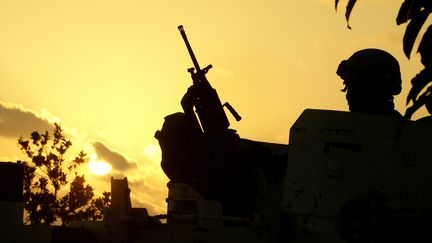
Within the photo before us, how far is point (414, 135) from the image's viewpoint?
834 cm

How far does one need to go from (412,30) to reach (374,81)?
477cm

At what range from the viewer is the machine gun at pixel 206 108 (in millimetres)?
11411

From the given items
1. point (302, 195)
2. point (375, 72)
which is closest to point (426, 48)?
point (302, 195)

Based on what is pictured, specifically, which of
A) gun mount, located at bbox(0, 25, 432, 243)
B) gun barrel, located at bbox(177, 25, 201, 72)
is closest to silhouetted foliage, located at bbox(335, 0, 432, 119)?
gun mount, located at bbox(0, 25, 432, 243)

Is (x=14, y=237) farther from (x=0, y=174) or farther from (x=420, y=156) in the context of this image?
(x=420, y=156)

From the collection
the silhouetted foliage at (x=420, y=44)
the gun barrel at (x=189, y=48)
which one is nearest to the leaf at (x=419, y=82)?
the silhouetted foliage at (x=420, y=44)

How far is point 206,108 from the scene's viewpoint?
38.3 ft

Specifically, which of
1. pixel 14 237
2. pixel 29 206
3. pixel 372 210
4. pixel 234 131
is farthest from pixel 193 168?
pixel 29 206

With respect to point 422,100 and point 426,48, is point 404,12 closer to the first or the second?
point 426,48

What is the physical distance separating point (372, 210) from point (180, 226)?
230 centimetres

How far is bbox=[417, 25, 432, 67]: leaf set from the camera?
4773 millimetres

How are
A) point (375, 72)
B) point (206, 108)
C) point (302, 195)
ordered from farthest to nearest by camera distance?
1. point (206, 108)
2. point (375, 72)
3. point (302, 195)

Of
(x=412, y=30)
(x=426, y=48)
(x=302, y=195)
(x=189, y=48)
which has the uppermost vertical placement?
(x=189, y=48)

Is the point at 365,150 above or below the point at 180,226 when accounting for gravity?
above
